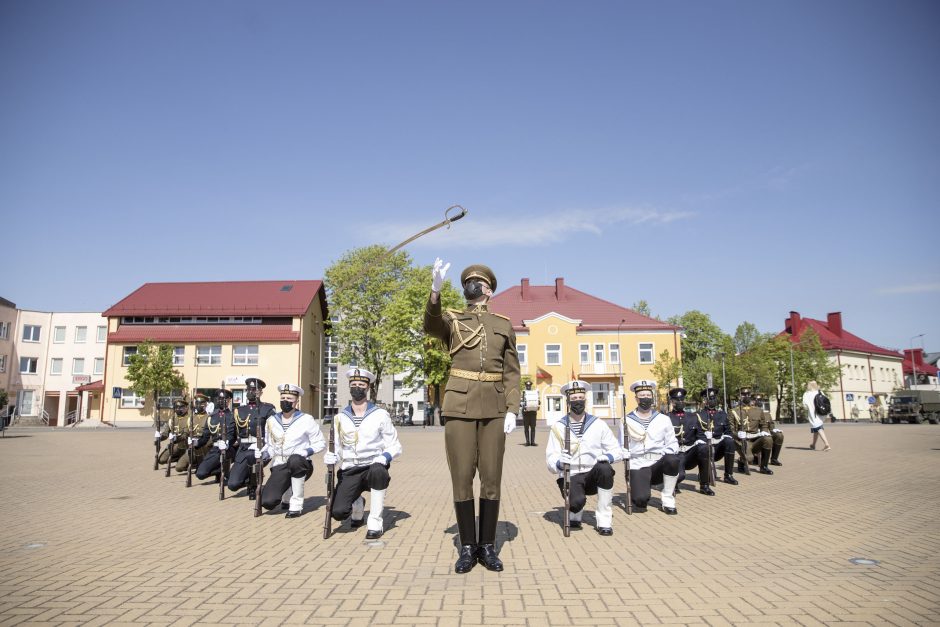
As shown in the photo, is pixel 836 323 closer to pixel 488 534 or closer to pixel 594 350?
pixel 594 350

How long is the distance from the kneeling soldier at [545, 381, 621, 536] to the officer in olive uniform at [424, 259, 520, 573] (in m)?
1.71

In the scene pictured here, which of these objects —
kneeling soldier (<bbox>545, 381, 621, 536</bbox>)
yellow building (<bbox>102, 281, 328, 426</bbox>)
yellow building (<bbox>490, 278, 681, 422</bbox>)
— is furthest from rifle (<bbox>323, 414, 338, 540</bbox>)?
yellow building (<bbox>490, 278, 681, 422</bbox>)

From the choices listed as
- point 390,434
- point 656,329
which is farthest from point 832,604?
point 656,329

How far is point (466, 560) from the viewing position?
539cm

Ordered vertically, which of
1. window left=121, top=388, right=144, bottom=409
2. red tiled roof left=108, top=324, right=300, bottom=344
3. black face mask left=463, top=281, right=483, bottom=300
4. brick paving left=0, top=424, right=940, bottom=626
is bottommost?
brick paving left=0, top=424, right=940, bottom=626

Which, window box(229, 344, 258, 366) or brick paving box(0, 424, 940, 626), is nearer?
brick paving box(0, 424, 940, 626)

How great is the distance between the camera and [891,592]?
467cm

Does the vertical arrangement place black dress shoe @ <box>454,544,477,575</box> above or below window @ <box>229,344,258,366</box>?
below

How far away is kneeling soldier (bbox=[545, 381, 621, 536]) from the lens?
709 cm

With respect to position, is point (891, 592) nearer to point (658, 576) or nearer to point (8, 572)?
point (658, 576)

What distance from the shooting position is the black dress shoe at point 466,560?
5359 millimetres

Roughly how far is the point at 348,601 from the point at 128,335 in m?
48.1

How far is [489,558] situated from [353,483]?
2273mm

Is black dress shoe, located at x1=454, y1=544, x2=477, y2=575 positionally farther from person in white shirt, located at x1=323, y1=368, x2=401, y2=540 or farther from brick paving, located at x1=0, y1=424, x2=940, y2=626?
person in white shirt, located at x1=323, y1=368, x2=401, y2=540
